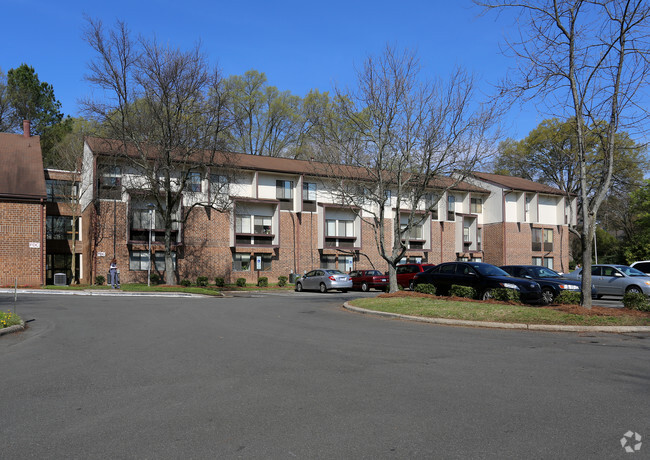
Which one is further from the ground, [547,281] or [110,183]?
[110,183]

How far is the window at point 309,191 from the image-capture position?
44.1 meters

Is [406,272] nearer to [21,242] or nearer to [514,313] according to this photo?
[514,313]

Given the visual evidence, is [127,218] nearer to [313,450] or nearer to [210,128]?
[210,128]

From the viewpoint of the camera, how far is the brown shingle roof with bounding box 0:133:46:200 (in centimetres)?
3231

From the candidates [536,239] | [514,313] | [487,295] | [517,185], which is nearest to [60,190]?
[487,295]

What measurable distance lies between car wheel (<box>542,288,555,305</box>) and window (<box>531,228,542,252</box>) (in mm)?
36376

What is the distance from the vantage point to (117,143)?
33.3m

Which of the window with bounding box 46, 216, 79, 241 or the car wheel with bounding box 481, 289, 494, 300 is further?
the window with bounding box 46, 216, 79, 241

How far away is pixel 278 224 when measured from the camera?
42.2 meters

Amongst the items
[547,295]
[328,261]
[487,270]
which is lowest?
[547,295]

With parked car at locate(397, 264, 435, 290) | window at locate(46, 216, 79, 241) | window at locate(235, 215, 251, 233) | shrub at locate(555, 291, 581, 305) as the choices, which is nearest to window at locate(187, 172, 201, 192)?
window at locate(235, 215, 251, 233)

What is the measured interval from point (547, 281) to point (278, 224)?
83.0 feet

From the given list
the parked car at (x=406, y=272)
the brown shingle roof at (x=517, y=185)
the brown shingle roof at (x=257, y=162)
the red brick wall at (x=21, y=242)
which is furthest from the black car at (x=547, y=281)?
the brown shingle roof at (x=517, y=185)

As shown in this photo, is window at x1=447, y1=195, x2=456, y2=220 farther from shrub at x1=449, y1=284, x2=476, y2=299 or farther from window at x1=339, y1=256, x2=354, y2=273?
shrub at x1=449, y1=284, x2=476, y2=299
